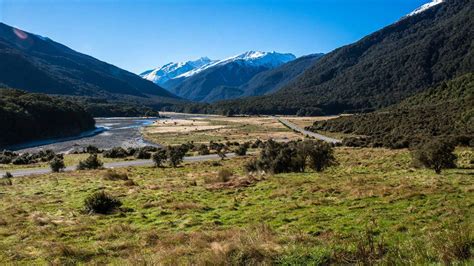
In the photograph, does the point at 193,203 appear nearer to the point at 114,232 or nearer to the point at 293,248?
the point at 114,232

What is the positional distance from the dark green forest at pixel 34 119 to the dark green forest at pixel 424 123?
79.7 meters

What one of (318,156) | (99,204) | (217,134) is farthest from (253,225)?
(217,134)

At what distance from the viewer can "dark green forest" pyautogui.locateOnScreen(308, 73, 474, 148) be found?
67.2m

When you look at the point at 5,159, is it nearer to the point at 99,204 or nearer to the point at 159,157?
the point at 159,157

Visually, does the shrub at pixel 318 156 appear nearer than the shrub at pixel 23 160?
Yes

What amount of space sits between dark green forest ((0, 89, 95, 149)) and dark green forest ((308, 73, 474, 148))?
262ft

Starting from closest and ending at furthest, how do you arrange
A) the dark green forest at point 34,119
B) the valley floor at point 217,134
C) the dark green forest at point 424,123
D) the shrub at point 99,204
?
1. the shrub at point 99,204
2. the dark green forest at point 424,123
3. the dark green forest at point 34,119
4. the valley floor at point 217,134

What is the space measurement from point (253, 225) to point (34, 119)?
11357 centimetres

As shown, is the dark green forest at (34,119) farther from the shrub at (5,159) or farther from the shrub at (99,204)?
the shrub at (99,204)

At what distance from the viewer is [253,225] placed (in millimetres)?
14070

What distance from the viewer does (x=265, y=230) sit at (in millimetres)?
12266

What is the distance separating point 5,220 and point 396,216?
16.0 meters

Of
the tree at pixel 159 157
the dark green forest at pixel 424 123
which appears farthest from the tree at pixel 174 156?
the dark green forest at pixel 424 123

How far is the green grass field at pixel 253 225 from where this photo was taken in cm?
895
